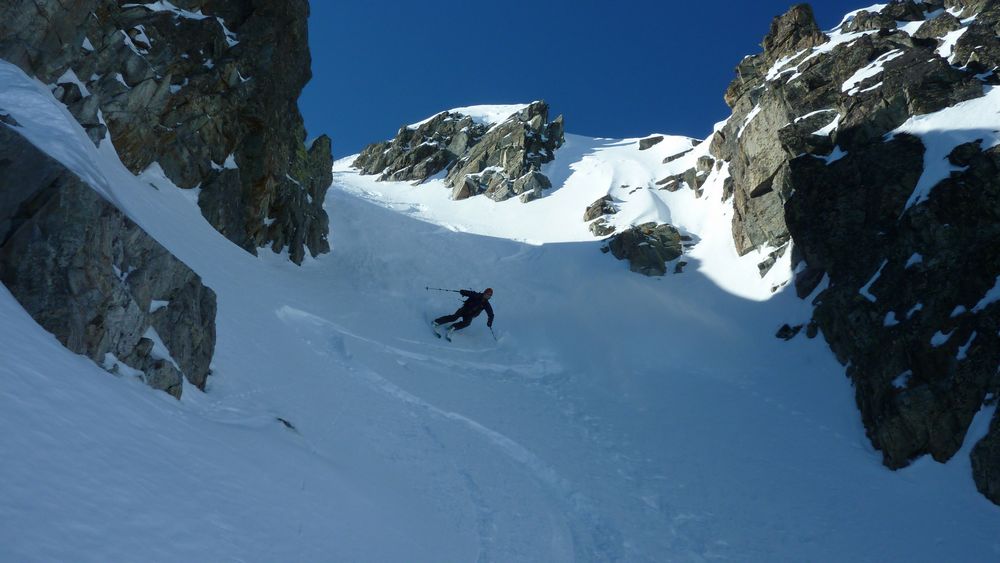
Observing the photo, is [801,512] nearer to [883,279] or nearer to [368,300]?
[883,279]

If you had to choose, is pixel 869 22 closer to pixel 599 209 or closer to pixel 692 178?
pixel 692 178

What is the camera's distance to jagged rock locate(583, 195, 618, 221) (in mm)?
37438

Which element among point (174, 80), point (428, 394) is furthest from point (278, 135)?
point (428, 394)

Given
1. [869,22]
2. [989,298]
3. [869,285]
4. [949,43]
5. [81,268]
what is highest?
[869,22]

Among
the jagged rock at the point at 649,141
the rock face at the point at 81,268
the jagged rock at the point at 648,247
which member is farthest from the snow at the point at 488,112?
the rock face at the point at 81,268

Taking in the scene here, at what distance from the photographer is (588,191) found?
4331 centimetres

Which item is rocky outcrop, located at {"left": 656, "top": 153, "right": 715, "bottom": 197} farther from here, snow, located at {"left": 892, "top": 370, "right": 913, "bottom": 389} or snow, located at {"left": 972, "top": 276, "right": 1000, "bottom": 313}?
snow, located at {"left": 892, "top": 370, "right": 913, "bottom": 389}

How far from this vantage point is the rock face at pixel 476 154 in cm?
4762

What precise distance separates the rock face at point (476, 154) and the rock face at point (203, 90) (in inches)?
841

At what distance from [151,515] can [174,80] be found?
20.7 metres

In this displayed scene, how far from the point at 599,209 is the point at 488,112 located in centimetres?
3676

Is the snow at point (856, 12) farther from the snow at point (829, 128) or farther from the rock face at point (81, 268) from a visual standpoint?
the rock face at point (81, 268)

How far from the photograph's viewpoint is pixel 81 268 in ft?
21.9

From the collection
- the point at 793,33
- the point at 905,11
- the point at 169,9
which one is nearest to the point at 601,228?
the point at 793,33
